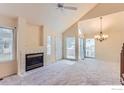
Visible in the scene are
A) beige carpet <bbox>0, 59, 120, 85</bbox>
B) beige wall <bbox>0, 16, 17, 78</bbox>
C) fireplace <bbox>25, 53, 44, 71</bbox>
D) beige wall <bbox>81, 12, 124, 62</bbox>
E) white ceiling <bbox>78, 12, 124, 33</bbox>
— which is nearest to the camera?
beige carpet <bbox>0, 59, 120, 85</bbox>

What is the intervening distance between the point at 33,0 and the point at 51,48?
7387 millimetres

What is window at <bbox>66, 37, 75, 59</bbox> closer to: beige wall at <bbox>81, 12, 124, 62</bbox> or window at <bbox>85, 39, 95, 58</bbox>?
beige wall at <bbox>81, 12, 124, 62</bbox>

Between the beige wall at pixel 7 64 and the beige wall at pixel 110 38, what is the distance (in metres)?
4.56

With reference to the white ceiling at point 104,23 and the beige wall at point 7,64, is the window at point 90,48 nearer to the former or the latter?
the white ceiling at point 104,23

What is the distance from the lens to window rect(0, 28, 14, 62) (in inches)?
188

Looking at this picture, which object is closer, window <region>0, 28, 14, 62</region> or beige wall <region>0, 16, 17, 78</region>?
beige wall <region>0, 16, 17, 78</region>

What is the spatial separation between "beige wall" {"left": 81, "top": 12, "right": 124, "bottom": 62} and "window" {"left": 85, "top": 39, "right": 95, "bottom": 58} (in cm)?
34

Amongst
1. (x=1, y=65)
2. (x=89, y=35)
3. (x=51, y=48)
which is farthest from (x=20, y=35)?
(x=89, y=35)

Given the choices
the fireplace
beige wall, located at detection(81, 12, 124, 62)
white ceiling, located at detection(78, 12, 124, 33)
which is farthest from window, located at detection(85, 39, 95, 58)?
the fireplace

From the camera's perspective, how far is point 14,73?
17.0ft

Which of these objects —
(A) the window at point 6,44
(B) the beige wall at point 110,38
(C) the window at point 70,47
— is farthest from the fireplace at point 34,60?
(B) the beige wall at point 110,38

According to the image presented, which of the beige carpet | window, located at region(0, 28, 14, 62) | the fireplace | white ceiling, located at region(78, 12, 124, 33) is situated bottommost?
the beige carpet

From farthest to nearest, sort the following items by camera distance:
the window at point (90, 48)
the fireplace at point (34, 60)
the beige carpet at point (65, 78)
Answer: the window at point (90, 48) < the fireplace at point (34, 60) < the beige carpet at point (65, 78)

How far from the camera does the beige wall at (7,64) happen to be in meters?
4.63
